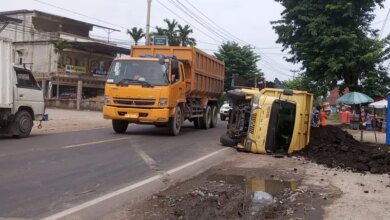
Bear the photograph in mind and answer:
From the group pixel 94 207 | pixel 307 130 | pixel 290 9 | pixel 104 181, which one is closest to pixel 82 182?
pixel 104 181

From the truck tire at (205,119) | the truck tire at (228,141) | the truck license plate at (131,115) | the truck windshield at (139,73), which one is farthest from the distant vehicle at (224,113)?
the truck tire at (228,141)

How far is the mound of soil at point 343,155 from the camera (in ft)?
35.6

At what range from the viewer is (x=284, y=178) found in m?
9.08

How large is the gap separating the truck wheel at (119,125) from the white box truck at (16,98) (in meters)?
2.54

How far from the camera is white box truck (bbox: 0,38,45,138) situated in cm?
1365

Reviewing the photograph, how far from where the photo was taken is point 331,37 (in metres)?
24.3

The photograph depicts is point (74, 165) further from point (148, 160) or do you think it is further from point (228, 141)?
point (228, 141)

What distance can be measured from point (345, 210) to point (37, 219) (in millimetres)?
3985

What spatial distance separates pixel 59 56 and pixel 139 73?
132 ft

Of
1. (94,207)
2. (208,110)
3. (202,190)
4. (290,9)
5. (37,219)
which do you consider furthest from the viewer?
(290,9)

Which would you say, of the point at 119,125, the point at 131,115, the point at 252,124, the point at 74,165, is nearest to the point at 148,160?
the point at 74,165

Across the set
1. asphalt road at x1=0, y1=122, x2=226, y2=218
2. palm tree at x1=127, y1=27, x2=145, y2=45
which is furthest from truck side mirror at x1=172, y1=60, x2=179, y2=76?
palm tree at x1=127, y1=27, x2=145, y2=45

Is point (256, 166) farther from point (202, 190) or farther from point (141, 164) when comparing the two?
point (202, 190)

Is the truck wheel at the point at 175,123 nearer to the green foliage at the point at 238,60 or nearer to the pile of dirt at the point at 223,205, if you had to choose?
the pile of dirt at the point at 223,205
